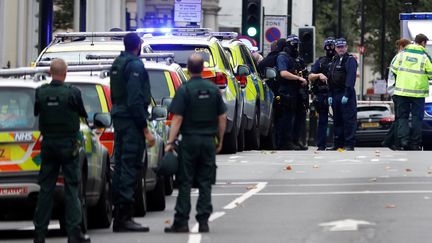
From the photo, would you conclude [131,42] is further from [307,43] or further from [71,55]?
[307,43]

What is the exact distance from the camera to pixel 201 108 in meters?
15.3

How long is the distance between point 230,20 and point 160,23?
43.3 metres

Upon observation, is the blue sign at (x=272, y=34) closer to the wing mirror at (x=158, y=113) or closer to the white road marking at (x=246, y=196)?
the white road marking at (x=246, y=196)

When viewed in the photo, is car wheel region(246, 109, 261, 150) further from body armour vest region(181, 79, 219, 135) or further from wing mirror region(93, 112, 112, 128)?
body armour vest region(181, 79, 219, 135)

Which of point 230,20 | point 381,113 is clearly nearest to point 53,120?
point 381,113

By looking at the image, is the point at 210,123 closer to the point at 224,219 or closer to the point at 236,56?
the point at 224,219

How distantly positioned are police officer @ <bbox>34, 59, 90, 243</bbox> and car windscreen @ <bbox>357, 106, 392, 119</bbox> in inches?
1253

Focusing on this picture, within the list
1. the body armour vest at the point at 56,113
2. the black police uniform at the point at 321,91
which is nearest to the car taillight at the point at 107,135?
the body armour vest at the point at 56,113

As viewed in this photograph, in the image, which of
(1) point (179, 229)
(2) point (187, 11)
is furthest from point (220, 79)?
(2) point (187, 11)

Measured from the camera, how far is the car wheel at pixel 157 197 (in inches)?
714

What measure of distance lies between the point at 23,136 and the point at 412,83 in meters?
14.2

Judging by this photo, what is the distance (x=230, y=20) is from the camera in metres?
102

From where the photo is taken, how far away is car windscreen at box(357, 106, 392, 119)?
46031 mm

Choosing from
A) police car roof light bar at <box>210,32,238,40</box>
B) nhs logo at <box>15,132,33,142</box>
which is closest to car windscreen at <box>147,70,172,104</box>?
nhs logo at <box>15,132,33,142</box>
